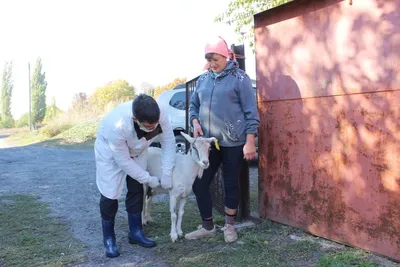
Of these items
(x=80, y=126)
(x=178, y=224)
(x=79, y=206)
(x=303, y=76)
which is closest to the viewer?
(x=303, y=76)

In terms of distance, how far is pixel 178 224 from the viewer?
4.15 m

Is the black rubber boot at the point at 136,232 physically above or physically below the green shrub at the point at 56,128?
below

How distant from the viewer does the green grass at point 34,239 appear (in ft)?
11.7

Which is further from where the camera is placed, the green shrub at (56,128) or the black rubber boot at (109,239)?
the green shrub at (56,128)

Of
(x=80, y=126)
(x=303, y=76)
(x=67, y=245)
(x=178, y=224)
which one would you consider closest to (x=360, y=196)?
(x=303, y=76)

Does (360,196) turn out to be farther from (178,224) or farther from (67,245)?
(67,245)

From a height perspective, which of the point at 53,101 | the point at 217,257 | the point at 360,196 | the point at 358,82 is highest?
the point at 53,101

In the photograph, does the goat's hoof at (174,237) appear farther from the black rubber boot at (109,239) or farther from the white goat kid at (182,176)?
the black rubber boot at (109,239)

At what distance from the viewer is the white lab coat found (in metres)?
3.52

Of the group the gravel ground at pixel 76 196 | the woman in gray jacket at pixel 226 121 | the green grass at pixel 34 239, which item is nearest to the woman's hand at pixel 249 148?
the woman in gray jacket at pixel 226 121

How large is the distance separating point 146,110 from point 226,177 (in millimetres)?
1145

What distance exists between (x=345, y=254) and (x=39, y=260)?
2.72 meters

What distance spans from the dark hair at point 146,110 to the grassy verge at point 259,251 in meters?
1.29

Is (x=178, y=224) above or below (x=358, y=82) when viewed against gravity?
below
